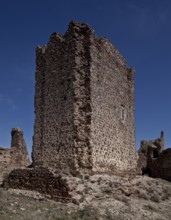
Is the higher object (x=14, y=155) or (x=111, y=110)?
(x=111, y=110)

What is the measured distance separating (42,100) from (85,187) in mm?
5178

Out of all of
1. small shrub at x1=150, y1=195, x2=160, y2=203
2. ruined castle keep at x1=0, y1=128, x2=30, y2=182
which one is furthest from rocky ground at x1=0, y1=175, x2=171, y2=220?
ruined castle keep at x1=0, y1=128, x2=30, y2=182

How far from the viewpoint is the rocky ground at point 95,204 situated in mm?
10305

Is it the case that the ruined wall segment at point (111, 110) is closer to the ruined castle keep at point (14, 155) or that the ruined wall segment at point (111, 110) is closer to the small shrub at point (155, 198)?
the small shrub at point (155, 198)

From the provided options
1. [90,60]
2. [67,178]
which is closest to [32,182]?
[67,178]

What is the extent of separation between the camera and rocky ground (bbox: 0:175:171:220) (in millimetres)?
10305

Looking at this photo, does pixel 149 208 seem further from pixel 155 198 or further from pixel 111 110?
pixel 111 110

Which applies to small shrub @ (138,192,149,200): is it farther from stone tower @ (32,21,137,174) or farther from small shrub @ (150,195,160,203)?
stone tower @ (32,21,137,174)

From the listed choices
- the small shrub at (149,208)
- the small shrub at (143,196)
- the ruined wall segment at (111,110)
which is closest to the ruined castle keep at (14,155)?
the ruined wall segment at (111,110)

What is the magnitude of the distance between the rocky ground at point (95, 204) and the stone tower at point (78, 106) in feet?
3.98

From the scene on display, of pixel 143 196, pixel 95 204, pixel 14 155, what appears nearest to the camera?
pixel 95 204

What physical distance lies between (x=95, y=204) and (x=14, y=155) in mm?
9155

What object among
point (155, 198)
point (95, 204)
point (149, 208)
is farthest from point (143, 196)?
point (95, 204)

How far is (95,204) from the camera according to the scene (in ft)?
38.0
